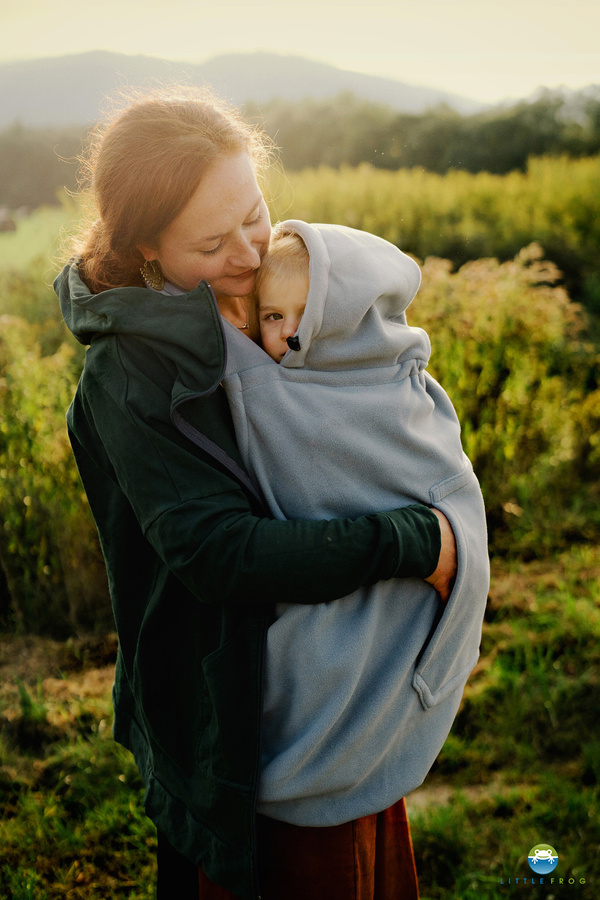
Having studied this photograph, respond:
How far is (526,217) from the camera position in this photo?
305 inches

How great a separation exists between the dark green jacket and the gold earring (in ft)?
0.41

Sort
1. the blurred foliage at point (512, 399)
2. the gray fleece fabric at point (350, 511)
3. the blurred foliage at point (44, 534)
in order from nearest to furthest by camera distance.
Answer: the gray fleece fabric at point (350, 511) < the blurred foliage at point (44, 534) < the blurred foliage at point (512, 399)

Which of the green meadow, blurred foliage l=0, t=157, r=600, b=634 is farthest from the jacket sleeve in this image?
blurred foliage l=0, t=157, r=600, b=634

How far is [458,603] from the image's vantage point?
1298 millimetres

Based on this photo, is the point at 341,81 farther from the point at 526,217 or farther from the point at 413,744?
the point at 413,744

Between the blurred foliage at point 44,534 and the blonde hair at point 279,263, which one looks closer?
the blonde hair at point 279,263

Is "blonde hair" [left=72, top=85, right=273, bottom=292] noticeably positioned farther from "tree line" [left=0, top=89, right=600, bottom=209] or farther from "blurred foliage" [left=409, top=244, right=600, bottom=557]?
"tree line" [left=0, top=89, right=600, bottom=209]

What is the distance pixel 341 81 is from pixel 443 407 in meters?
8.96

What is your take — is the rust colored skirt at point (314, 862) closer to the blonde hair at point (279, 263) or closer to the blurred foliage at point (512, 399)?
the blonde hair at point (279, 263)

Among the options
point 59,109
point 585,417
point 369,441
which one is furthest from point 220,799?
point 59,109

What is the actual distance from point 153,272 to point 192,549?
0.56 meters

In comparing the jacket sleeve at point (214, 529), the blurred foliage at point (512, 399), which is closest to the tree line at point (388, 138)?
the blurred foliage at point (512, 399)

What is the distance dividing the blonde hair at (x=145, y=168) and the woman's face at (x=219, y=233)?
0.06ft

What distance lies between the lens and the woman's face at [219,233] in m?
1.22
